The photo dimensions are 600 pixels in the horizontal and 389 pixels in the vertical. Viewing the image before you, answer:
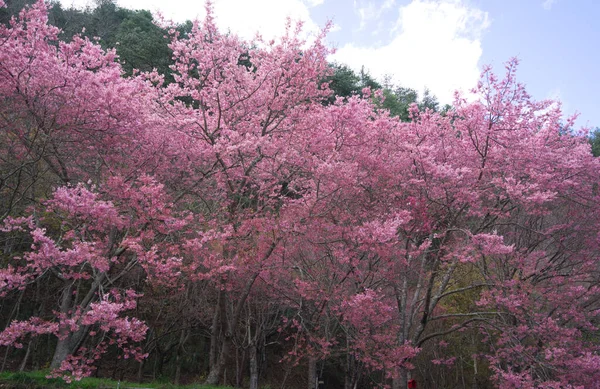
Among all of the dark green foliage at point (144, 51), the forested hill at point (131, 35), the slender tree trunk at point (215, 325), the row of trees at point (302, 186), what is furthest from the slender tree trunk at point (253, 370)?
the dark green foliage at point (144, 51)

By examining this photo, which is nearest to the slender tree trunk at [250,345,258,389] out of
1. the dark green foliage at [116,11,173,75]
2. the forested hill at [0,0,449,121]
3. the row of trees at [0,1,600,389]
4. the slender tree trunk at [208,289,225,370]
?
the slender tree trunk at [208,289,225,370]

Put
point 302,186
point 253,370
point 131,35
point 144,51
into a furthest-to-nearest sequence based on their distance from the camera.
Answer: point 131,35, point 144,51, point 253,370, point 302,186

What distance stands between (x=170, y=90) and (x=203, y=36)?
1411mm

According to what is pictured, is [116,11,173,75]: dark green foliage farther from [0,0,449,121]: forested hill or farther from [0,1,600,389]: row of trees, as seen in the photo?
[0,1,600,389]: row of trees

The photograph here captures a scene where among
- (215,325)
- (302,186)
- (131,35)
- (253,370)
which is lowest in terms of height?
(253,370)

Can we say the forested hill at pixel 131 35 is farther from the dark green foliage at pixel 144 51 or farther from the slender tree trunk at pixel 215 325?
the slender tree trunk at pixel 215 325

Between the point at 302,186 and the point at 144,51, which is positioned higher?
the point at 144,51

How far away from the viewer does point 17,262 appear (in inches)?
432

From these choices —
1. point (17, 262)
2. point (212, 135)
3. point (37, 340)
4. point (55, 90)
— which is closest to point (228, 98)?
point (212, 135)

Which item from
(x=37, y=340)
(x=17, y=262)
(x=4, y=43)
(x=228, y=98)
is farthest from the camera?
(x=37, y=340)

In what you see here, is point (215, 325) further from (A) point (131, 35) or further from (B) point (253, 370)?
(A) point (131, 35)

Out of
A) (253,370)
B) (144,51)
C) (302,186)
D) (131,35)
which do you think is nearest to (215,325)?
(253,370)

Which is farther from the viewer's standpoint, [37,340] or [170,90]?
[37,340]

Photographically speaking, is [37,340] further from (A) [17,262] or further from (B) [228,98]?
(B) [228,98]
